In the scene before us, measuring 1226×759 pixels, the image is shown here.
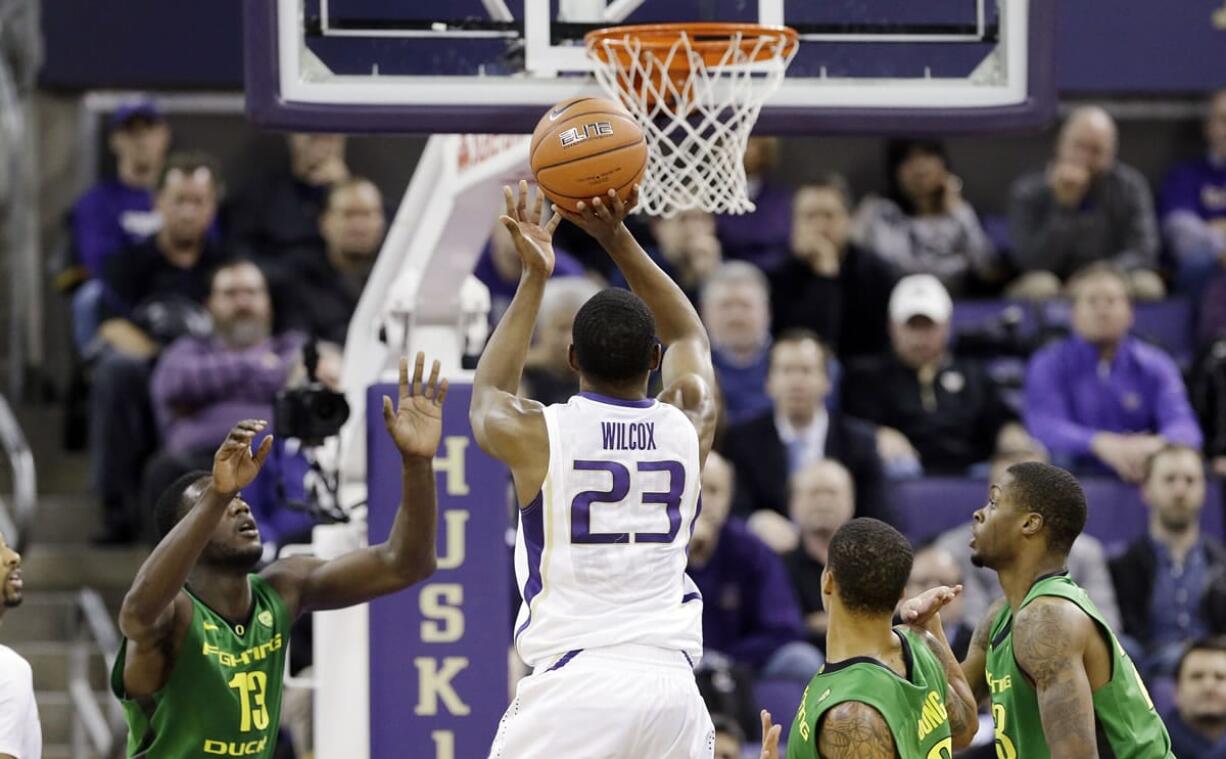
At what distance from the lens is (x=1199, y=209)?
39.7 ft

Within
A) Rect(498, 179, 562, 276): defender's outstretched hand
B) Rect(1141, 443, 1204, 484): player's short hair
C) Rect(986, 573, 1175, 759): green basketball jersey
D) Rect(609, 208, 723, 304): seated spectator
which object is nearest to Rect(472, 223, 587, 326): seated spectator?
→ Rect(609, 208, 723, 304): seated spectator

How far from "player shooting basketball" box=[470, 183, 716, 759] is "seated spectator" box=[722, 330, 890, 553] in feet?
13.7

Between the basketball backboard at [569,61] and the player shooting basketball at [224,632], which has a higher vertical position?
the basketball backboard at [569,61]

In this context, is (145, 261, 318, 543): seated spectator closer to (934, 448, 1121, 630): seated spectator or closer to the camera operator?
the camera operator

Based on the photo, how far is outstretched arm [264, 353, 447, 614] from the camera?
5.73m

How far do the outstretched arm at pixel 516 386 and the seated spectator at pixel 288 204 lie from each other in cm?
554

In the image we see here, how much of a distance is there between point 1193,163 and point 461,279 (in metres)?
6.40

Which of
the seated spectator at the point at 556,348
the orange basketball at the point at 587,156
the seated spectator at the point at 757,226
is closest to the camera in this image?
the orange basketball at the point at 587,156

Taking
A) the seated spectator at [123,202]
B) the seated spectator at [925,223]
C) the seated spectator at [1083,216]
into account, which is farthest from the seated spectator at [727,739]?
the seated spectator at [123,202]

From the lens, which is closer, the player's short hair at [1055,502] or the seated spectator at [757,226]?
the player's short hair at [1055,502]

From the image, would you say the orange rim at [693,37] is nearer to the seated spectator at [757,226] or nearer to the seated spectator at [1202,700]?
the seated spectator at [1202,700]

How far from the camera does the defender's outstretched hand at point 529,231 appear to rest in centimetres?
530

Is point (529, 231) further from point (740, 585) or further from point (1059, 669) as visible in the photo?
point (740, 585)

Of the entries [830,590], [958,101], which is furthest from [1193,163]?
[830,590]
